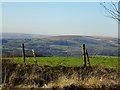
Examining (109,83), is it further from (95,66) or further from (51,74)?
(51,74)

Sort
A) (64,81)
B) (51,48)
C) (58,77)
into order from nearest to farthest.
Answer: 1. (64,81)
2. (58,77)
3. (51,48)

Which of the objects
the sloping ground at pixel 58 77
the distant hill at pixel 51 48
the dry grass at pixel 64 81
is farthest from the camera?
the distant hill at pixel 51 48

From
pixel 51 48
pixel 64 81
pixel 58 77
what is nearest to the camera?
pixel 64 81

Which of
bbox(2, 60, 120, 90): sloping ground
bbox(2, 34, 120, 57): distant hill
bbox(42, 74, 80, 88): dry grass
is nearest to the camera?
bbox(2, 60, 120, 90): sloping ground

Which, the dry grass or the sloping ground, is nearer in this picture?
the sloping ground

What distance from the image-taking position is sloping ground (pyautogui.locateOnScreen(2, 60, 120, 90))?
24328mm

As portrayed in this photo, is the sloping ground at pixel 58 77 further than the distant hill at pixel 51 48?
No

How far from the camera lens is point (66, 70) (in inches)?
1038

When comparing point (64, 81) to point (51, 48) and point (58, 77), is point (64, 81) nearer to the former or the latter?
point (58, 77)

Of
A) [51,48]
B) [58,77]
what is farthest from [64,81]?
[51,48]

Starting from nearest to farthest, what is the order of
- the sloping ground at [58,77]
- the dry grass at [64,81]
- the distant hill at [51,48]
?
the sloping ground at [58,77] → the dry grass at [64,81] → the distant hill at [51,48]

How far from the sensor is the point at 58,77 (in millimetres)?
25766

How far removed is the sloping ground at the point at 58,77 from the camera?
2433 centimetres

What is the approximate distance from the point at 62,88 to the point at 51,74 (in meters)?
2.34
